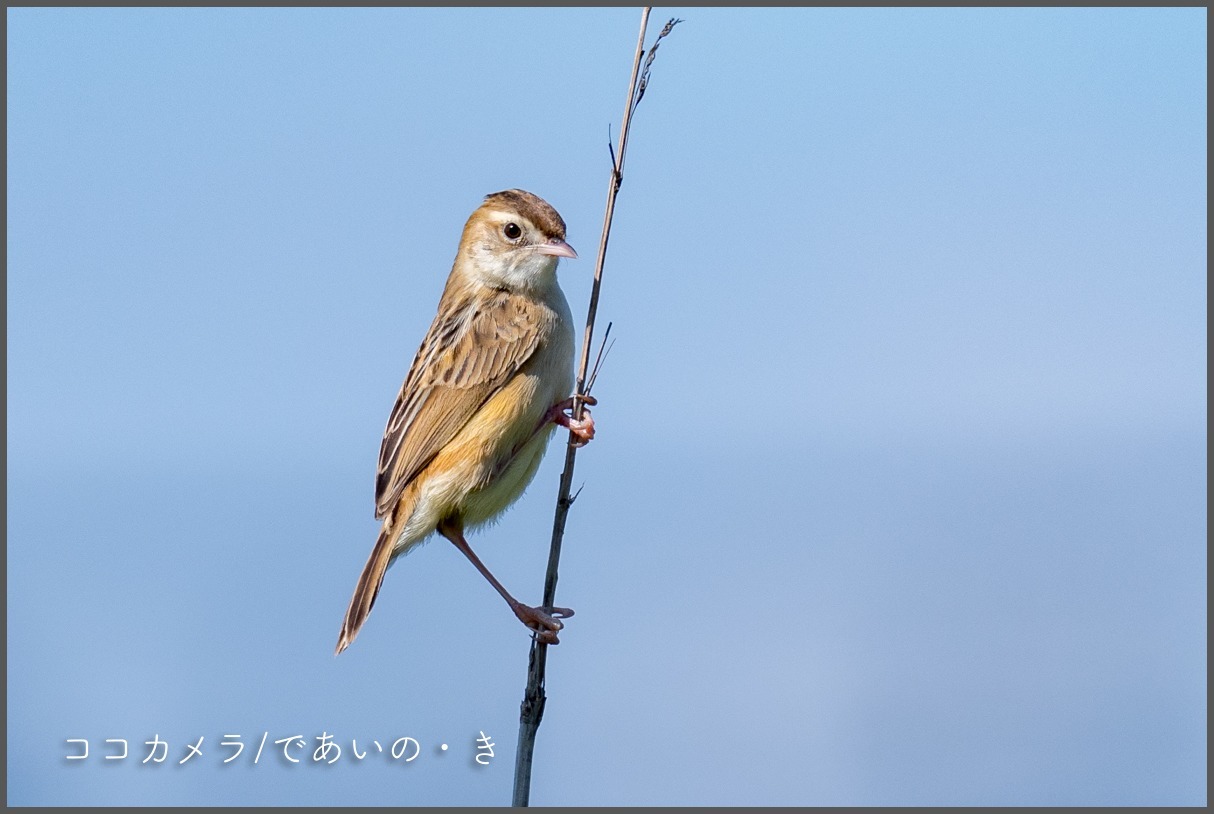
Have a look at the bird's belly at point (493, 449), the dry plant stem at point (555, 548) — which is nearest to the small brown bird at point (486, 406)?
the bird's belly at point (493, 449)

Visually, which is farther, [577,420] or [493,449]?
[493,449]

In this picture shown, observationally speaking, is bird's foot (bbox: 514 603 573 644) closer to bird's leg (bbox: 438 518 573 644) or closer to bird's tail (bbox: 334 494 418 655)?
bird's leg (bbox: 438 518 573 644)

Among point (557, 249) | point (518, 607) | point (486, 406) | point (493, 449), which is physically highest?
point (557, 249)

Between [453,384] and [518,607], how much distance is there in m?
0.99

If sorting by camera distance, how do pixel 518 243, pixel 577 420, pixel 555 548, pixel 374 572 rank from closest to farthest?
pixel 555 548 < pixel 577 420 < pixel 374 572 < pixel 518 243

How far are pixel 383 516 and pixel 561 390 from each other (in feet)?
3.06

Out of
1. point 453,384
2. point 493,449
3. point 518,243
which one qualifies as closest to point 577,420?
point 493,449

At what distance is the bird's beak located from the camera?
505cm

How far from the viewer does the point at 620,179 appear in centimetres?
398

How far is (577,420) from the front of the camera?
15.3 ft

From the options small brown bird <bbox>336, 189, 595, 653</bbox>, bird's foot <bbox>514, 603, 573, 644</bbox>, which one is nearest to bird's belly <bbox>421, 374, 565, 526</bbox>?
small brown bird <bbox>336, 189, 595, 653</bbox>

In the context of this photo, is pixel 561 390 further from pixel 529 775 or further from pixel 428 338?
pixel 529 775

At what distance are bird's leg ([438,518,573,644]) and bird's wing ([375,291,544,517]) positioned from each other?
0.35 metres

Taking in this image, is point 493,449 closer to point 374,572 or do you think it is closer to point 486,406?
point 486,406
